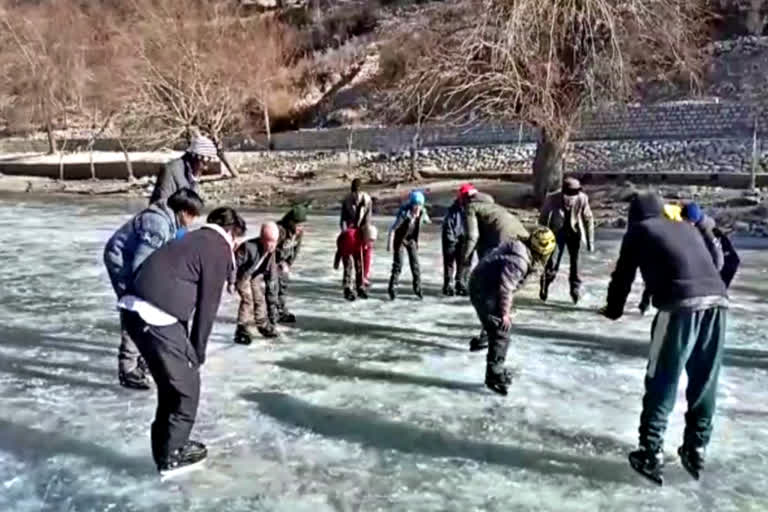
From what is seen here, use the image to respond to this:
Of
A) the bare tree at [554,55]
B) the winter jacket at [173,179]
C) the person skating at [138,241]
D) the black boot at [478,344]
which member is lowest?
the black boot at [478,344]

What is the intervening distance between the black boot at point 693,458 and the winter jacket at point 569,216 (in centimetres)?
435

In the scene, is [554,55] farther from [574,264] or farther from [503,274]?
[503,274]

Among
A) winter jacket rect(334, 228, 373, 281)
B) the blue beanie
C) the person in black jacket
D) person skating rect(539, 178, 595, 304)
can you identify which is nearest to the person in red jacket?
winter jacket rect(334, 228, 373, 281)

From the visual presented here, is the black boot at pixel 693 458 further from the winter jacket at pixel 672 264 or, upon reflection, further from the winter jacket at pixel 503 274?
the winter jacket at pixel 503 274

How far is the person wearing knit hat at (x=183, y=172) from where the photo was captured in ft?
19.7

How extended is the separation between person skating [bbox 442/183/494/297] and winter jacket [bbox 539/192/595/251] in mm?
672

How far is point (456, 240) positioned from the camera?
28.5ft

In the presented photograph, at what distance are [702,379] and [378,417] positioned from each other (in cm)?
203

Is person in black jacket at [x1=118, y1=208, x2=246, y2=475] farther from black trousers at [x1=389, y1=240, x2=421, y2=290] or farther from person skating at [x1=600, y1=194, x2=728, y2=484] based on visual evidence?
black trousers at [x1=389, y1=240, x2=421, y2=290]

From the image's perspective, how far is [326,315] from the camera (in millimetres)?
8250

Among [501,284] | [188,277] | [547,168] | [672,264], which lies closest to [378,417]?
[501,284]

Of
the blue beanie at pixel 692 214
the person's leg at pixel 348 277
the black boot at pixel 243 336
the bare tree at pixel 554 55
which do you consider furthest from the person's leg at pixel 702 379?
the bare tree at pixel 554 55

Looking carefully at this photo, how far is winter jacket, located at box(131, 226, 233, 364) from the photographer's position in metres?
4.02

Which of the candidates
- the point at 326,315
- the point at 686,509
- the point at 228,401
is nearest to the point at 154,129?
the point at 326,315
